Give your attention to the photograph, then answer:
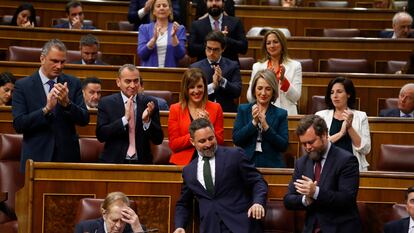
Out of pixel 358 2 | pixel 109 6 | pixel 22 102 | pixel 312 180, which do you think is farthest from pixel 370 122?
pixel 358 2

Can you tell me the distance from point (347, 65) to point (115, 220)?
14.0 feet

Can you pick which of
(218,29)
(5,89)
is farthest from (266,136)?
(218,29)

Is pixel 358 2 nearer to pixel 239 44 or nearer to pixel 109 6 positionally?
pixel 109 6

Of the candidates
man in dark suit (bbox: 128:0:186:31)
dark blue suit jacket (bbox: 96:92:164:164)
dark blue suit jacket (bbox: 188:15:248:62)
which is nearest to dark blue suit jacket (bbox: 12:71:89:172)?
dark blue suit jacket (bbox: 96:92:164:164)

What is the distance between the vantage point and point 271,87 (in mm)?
6887

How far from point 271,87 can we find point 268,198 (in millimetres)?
803

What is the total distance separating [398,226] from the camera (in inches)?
235

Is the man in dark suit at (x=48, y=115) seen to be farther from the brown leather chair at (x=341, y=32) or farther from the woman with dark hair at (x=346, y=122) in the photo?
the brown leather chair at (x=341, y=32)

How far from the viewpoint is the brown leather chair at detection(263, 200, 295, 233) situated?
20.5ft

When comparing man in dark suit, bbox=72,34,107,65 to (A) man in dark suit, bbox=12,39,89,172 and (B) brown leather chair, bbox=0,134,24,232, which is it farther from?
(A) man in dark suit, bbox=12,39,89,172

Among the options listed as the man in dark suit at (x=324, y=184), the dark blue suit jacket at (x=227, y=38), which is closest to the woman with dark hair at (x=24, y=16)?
the dark blue suit jacket at (x=227, y=38)

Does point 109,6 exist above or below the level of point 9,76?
above

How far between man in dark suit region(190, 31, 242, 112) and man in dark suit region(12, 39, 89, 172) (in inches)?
50.6

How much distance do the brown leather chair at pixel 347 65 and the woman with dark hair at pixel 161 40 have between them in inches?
56.3
